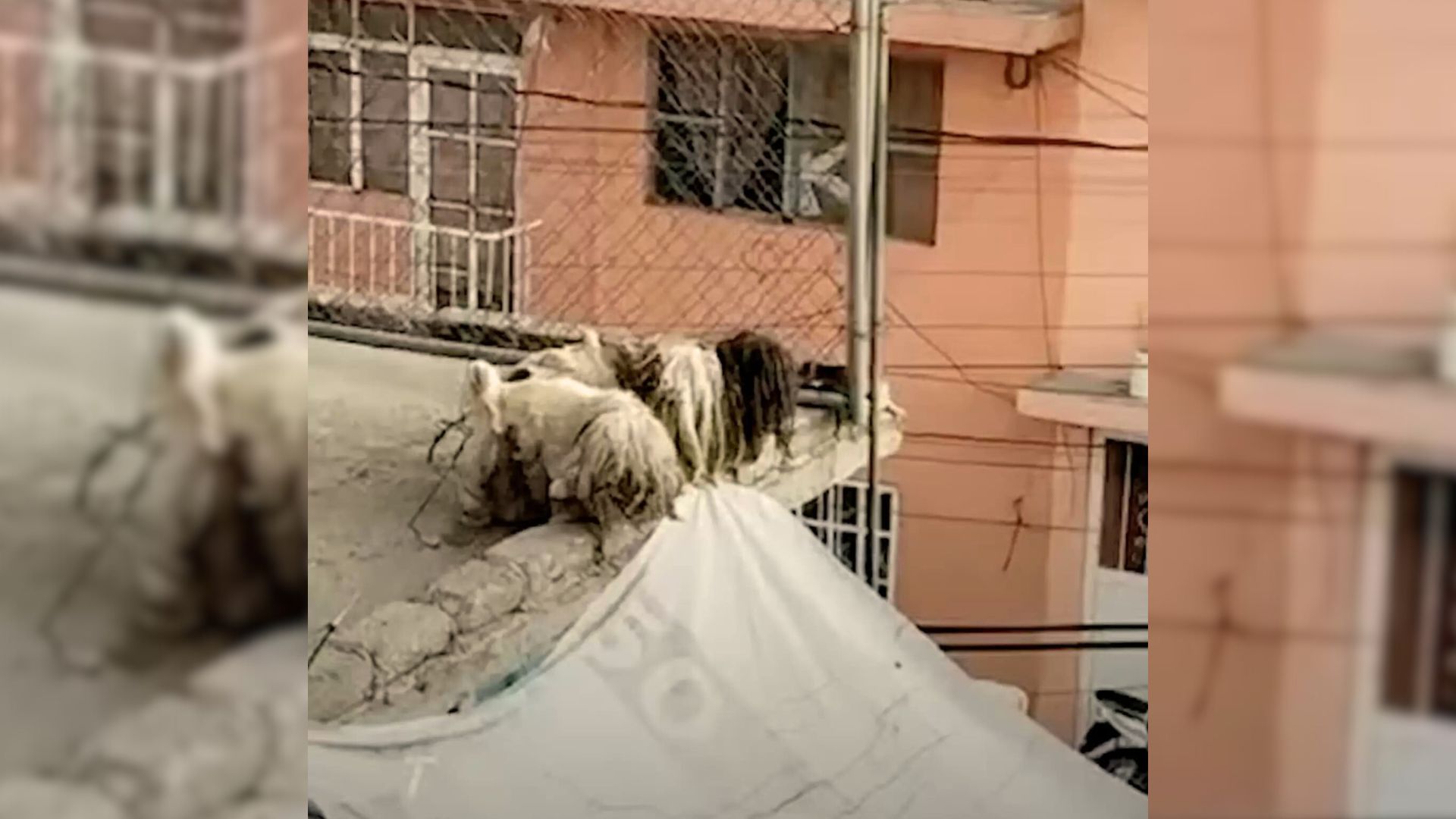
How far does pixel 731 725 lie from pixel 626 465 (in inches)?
7.1

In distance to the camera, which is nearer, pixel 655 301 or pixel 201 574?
pixel 201 574

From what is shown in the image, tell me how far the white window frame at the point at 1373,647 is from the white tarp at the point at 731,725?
0.16 metres

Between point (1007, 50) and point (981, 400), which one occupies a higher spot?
point (1007, 50)

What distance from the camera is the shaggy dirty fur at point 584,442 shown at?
1.16 meters

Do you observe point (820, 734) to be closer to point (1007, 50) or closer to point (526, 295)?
point (526, 295)

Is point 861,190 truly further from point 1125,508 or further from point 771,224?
point 1125,508

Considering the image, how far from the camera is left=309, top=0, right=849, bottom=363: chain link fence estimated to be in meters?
1.15

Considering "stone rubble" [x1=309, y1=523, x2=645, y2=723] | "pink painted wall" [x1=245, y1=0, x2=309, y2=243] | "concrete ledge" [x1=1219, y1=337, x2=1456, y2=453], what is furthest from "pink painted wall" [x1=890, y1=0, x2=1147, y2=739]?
"pink painted wall" [x1=245, y1=0, x2=309, y2=243]

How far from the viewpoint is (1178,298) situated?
1096mm

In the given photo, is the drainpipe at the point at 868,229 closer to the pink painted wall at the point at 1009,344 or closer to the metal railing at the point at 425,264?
the pink painted wall at the point at 1009,344

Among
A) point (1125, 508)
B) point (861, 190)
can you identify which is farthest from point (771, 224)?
point (1125, 508)

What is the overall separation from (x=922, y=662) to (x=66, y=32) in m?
0.64

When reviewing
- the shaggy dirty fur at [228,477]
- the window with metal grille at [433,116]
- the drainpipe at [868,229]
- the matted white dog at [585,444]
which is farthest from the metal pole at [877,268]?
the shaggy dirty fur at [228,477]

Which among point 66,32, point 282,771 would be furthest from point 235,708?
point 66,32
